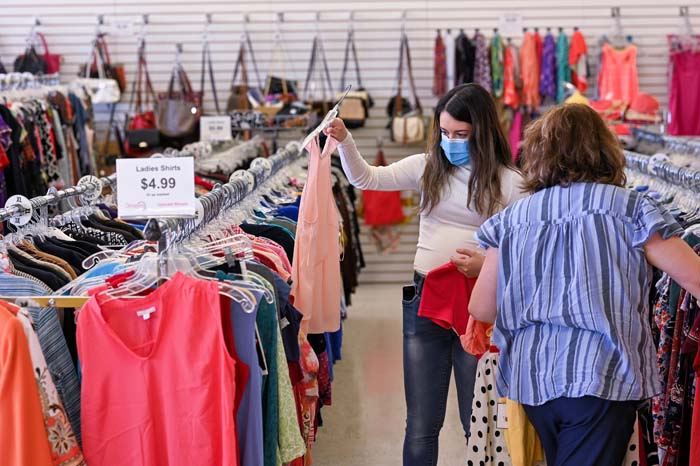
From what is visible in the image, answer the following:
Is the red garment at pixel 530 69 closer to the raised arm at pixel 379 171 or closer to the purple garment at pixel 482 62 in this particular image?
the purple garment at pixel 482 62

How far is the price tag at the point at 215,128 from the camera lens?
596 centimetres

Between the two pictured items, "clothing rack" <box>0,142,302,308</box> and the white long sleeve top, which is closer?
"clothing rack" <box>0,142,302,308</box>

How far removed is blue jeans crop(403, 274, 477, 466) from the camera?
3113 millimetres

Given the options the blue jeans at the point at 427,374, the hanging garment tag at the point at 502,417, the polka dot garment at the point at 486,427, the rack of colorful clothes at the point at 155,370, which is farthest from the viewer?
the blue jeans at the point at 427,374

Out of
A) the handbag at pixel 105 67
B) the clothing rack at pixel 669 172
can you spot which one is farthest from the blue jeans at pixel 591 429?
the handbag at pixel 105 67

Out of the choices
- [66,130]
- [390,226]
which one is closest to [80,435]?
[66,130]

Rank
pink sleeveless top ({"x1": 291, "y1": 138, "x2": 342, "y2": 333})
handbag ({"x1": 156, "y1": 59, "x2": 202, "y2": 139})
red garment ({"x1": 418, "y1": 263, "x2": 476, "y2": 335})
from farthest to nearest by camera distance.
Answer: handbag ({"x1": 156, "y1": 59, "x2": 202, "y2": 139})
pink sleeveless top ({"x1": 291, "y1": 138, "x2": 342, "y2": 333})
red garment ({"x1": 418, "y1": 263, "x2": 476, "y2": 335})

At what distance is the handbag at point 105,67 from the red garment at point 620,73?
4.32 metres

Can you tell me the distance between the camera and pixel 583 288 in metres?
2.32

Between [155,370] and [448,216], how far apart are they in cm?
127

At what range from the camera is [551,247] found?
2377mm

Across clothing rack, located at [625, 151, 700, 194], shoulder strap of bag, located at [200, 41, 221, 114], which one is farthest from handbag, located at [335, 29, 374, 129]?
clothing rack, located at [625, 151, 700, 194]

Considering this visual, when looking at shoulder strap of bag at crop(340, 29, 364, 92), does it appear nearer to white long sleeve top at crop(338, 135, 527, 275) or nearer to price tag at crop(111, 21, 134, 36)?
price tag at crop(111, 21, 134, 36)

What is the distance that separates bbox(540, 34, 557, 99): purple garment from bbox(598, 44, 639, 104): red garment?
443 millimetres
